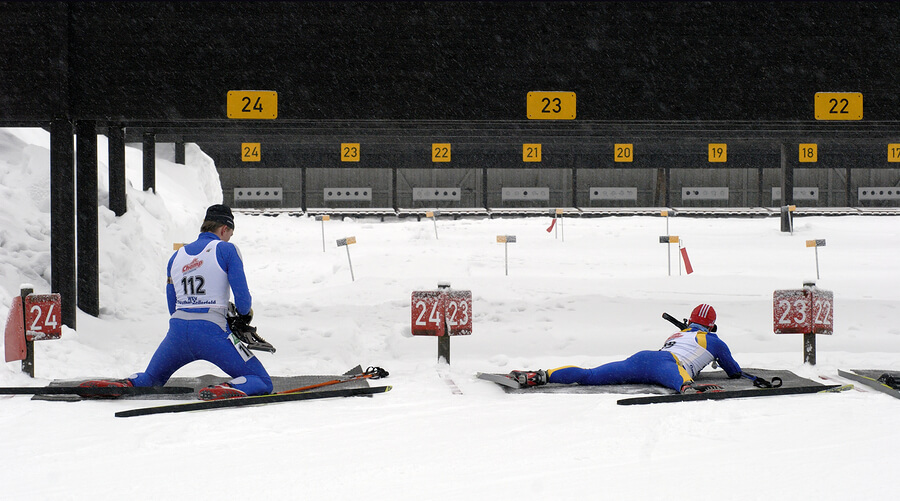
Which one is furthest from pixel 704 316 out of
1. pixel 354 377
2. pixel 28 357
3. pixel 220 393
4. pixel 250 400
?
pixel 28 357

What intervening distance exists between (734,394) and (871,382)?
1505 mm

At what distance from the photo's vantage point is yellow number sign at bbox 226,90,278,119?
31.7 feet

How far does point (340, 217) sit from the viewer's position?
3812cm

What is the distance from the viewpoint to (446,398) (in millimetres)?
6637

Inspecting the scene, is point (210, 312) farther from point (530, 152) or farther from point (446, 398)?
point (530, 152)

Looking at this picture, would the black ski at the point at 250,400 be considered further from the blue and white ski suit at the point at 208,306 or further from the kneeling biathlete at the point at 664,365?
the kneeling biathlete at the point at 664,365

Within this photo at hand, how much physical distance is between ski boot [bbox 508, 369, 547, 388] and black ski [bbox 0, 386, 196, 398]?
9.35ft

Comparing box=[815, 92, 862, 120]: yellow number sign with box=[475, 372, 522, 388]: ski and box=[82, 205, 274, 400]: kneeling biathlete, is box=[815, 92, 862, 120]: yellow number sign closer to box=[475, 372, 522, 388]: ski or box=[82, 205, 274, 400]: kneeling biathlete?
box=[475, 372, 522, 388]: ski

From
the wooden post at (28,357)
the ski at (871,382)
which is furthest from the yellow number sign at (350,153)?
the ski at (871,382)

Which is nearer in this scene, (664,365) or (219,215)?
(219,215)

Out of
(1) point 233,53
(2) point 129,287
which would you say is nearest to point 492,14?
(1) point 233,53

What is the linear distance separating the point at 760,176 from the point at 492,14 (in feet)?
117

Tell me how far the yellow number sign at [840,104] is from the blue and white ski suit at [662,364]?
428cm

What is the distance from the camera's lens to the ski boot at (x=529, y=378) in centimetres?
702
